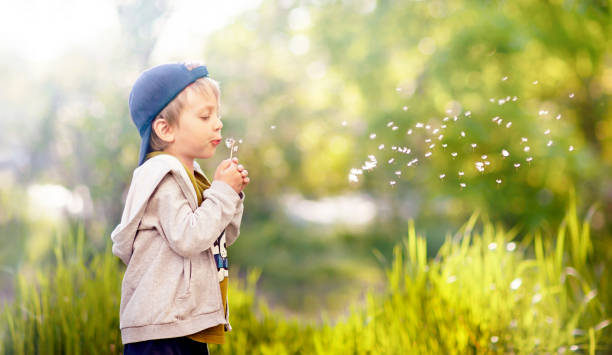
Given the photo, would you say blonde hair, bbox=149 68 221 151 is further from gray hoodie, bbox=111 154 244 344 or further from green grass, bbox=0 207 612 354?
green grass, bbox=0 207 612 354

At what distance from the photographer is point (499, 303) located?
2727 millimetres

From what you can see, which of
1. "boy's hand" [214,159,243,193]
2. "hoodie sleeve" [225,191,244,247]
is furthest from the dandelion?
"boy's hand" [214,159,243,193]

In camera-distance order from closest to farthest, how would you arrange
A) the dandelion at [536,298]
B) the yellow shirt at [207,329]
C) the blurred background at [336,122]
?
the yellow shirt at [207,329], the dandelion at [536,298], the blurred background at [336,122]

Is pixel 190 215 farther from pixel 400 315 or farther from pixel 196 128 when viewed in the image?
pixel 400 315

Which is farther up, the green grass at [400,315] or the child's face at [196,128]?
the child's face at [196,128]

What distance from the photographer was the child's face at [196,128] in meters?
1.65

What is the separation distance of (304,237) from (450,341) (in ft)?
23.6

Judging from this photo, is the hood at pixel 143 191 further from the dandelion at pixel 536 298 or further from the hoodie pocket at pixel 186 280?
the dandelion at pixel 536 298

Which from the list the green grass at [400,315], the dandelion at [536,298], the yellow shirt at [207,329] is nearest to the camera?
the yellow shirt at [207,329]

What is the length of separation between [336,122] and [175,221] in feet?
23.5

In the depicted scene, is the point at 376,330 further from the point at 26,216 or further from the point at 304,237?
the point at 304,237

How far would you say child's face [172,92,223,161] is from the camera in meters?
1.65

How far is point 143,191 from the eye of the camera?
1565 mm

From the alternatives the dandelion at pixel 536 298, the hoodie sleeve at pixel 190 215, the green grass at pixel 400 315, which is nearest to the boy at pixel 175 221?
the hoodie sleeve at pixel 190 215
